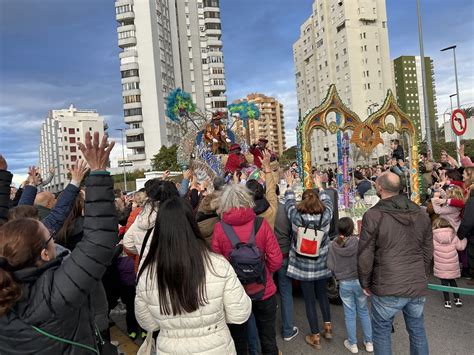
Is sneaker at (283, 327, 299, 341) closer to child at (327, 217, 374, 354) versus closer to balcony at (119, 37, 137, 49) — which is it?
child at (327, 217, 374, 354)

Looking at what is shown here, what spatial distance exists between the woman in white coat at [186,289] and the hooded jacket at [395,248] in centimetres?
143

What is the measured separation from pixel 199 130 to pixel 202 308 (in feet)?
41.0

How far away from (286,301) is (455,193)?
11.3ft

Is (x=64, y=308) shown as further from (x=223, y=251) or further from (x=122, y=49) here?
(x=122, y=49)

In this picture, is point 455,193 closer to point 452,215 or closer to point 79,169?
point 452,215

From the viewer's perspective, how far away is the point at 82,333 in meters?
2.07

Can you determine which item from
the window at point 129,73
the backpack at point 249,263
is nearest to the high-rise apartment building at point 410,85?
the window at point 129,73

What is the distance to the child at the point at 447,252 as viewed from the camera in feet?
17.7

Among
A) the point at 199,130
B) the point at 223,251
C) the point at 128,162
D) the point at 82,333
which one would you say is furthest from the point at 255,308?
the point at 128,162

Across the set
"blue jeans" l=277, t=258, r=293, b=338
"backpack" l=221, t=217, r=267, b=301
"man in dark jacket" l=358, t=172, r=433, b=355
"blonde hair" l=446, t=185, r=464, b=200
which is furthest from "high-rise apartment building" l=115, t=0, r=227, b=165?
"man in dark jacket" l=358, t=172, r=433, b=355

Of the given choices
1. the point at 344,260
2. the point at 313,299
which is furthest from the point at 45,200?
the point at 344,260

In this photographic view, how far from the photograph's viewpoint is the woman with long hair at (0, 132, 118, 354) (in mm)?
1839

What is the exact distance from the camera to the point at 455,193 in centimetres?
601

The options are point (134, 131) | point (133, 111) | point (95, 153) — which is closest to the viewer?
point (95, 153)
